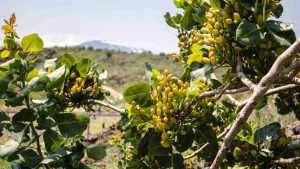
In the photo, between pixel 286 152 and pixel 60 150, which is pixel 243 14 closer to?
pixel 286 152

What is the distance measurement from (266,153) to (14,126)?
139 cm

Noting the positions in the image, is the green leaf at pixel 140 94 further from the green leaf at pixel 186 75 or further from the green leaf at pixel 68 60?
the green leaf at pixel 68 60

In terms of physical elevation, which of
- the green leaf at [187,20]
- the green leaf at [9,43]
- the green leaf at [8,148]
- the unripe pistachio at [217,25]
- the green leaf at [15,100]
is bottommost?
the green leaf at [8,148]

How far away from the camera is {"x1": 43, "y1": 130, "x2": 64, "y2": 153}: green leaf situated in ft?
6.13

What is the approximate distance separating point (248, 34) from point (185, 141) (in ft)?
2.11

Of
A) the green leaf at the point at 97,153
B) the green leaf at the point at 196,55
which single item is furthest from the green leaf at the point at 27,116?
the green leaf at the point at 196,55

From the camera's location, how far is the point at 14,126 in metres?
1.81

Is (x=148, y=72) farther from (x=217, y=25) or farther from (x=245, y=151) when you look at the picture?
(x=245, y=151)

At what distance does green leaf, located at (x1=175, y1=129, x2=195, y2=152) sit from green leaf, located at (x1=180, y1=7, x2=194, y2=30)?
933mm

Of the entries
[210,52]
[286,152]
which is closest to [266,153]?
[286,152]

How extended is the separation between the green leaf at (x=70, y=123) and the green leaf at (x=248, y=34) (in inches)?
36.4

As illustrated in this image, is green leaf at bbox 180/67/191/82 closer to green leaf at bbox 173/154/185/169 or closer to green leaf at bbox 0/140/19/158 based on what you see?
green leaf at bbox 173/154/185/169

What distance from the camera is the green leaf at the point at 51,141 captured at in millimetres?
1869

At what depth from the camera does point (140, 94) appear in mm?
1737
